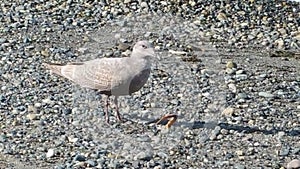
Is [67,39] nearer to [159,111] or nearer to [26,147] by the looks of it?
[159,111]

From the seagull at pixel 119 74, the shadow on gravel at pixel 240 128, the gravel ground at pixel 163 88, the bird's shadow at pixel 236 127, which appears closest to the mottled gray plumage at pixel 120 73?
the seagull at pixel 119 74

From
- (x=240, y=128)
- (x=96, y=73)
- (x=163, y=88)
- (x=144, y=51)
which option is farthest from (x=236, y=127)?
(x=96, y=73)

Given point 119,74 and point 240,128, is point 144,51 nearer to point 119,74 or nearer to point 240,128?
point 119,74

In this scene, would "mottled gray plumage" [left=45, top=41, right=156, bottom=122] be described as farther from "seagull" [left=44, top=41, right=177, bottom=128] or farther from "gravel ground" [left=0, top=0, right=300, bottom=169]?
"gravel ground" [left=0, top=0, right=300, bottom=169]

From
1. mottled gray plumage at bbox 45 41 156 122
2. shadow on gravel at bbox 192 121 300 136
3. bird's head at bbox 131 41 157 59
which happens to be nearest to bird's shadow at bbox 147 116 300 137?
shadow on gravel at bbox 192 121 300 136

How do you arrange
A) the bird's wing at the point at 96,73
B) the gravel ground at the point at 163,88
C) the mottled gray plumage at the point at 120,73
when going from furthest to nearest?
1. the bird's wing at the point at 96,73
2. the mottled gray plumage at the point at 120,73
3. the gravel ground at the point at 163,88

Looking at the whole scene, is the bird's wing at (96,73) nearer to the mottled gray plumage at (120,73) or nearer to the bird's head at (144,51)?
the mottled gray plumage at (120,73)

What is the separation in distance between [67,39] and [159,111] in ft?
9.76

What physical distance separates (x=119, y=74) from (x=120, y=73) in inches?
0.6

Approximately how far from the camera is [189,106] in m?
9.19

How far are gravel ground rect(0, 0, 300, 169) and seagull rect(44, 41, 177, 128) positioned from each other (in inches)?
14.4

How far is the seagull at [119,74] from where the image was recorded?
8.35 m

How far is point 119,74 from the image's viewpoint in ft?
27.5

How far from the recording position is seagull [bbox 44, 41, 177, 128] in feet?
27.4
